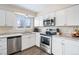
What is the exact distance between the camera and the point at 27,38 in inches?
144

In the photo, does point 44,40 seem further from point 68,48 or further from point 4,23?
point 4,23

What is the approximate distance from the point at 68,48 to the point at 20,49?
207cm

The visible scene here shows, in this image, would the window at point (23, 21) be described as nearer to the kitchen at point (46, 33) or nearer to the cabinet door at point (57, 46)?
the kitchen at point (46, 33)

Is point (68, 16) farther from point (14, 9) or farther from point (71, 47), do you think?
point (14, 9)

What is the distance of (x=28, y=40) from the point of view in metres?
3.73

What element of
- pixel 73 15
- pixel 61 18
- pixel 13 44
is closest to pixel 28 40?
pixel 13 44

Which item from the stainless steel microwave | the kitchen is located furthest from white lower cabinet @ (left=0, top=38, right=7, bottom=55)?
the stainless steel microwave

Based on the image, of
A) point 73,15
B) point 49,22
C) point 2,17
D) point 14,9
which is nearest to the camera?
point 73,15

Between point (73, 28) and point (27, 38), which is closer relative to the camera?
point (73, 28)

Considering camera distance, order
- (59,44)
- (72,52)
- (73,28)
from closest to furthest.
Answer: (72,52), (59,44), (73,28)

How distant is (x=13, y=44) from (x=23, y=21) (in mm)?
1803

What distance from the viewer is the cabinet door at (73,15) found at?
8.07ft

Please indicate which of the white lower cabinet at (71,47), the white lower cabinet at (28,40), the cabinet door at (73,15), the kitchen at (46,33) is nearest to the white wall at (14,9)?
the kitchen at (46,33)

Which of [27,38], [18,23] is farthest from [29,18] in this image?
[27,38]
